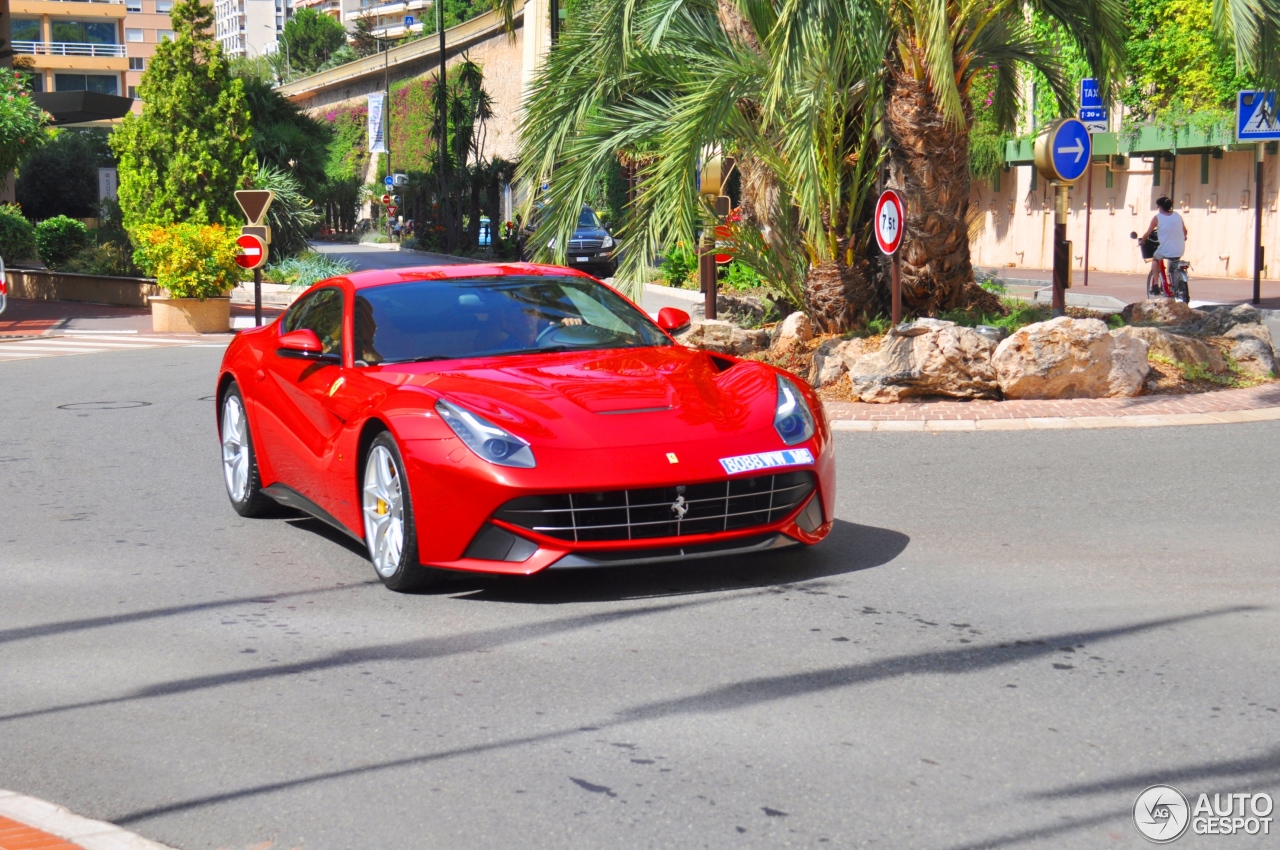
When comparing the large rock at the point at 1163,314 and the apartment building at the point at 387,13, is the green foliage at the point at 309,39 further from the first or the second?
the large rock at the point at 1163,314

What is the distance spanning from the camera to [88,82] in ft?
353

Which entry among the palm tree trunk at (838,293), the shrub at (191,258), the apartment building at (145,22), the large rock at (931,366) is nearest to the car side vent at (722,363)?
the large rock at (931,366)

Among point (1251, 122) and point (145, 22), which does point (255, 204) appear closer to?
point (1251, 122)

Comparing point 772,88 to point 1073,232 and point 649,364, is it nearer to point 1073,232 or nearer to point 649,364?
point 649,364

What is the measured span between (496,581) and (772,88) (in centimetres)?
668

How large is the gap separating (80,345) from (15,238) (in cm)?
1512

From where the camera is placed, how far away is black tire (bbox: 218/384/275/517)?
8.79 meters

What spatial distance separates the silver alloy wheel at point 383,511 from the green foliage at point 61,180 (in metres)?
49.1

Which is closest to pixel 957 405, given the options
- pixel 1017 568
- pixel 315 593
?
pixel 1017 568

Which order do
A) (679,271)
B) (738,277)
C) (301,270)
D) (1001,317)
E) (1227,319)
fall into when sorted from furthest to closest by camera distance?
(301,270) < (679,271) < (738,277) < (1001,317) < (1227,319)

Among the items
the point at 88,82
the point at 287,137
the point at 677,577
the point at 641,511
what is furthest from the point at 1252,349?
the point at 88,82

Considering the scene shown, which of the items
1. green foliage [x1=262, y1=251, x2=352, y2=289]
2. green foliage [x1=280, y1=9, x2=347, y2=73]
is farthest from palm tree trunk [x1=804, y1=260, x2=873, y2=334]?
green foliage [x1=280, y1=9, x2=347, y2=73]

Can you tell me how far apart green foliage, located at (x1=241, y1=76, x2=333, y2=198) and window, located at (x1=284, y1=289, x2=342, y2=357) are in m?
35.5

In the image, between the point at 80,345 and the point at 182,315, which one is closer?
the point at 80,345
